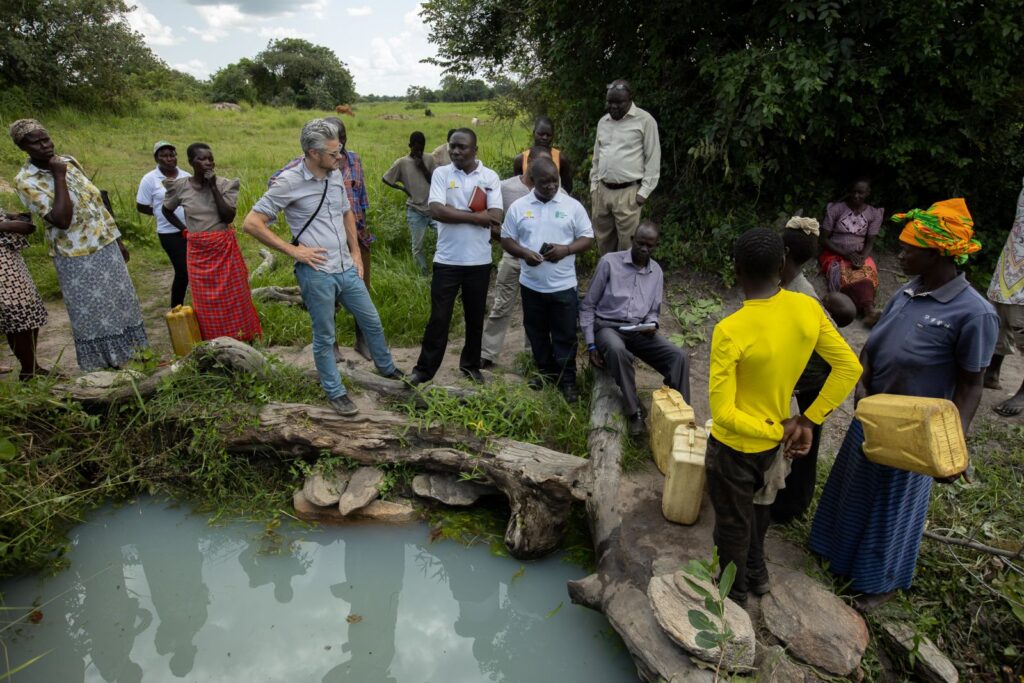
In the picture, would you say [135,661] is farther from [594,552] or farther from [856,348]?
[856,348]

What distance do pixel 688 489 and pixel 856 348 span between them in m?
3.07

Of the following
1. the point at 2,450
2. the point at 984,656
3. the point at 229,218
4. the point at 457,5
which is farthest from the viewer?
the point at 457,5

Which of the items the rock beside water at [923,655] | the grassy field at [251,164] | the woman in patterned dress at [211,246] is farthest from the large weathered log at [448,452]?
the grassy field at [251,164]

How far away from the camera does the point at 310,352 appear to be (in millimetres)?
4949

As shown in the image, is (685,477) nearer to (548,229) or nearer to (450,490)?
(450,490)

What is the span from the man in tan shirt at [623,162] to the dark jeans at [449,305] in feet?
5.85

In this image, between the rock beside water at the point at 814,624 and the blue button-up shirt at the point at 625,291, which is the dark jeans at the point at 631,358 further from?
the rock beside water at the point at 814,624

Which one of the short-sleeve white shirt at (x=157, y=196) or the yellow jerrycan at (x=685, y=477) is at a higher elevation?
the short-sleeve white shirt at (x=157, y=196)

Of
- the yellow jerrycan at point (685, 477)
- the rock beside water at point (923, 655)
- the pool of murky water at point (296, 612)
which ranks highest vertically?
the yellow jerrycan at point (685, 477)

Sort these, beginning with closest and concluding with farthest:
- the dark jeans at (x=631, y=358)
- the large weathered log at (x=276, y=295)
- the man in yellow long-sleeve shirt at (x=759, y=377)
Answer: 1. the man in yellow long-sleeve shirt at (x=759, y=377)
2. the dark jeans at (x=631, y=358)
3. the large weathered log at (x=276, y=295)

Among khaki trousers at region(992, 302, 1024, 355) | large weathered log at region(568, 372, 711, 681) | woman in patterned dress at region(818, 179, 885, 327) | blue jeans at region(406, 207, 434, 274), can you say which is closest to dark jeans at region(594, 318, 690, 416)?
large weathered log at region(568, 372, 711, 681)

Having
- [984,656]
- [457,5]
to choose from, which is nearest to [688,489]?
[984,656]

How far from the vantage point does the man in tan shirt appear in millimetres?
5105

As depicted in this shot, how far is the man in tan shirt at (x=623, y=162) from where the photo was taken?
5.11m
